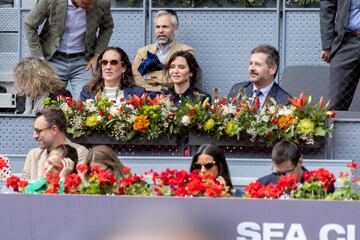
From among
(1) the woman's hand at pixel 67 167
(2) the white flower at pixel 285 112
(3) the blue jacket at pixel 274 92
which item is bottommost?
(1) the woman's hand at pixel 67 167

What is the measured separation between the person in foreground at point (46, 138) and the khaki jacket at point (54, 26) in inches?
110

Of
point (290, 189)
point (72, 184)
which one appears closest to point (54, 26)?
point (72, 184)

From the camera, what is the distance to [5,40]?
14445mm

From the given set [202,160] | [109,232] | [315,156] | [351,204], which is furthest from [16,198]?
[315,156]

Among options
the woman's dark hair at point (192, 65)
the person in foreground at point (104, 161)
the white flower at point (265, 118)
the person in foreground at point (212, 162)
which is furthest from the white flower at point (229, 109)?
the person in foreground at point (104, 161)

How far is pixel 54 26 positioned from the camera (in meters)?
13.0

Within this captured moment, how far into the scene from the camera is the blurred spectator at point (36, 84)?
→ 11.2 meters

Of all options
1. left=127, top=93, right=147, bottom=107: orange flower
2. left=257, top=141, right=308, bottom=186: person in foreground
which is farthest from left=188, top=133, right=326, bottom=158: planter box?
left=257, top=141, right=308, bottom=186: person in foreground

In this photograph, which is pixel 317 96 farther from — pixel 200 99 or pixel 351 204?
pixel 351 204

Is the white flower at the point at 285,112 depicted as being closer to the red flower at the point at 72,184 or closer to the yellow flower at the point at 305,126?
the yellow flower at the point at 305,126

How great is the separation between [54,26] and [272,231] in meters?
7.19

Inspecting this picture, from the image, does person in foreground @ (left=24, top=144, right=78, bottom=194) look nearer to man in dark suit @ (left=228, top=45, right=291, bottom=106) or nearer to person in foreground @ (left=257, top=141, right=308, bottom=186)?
person in foreground @ (left=257, top=141, right=308, bottom=186)

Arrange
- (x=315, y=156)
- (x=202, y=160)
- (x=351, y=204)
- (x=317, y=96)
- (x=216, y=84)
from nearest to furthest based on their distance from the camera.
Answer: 1. (x=351, y=204)
2. (x=202, y=160)
3. (x=315, y=156)
4. (x=317, y=96)
5. (x=216, y=84)

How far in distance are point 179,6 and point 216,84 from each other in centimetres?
114
